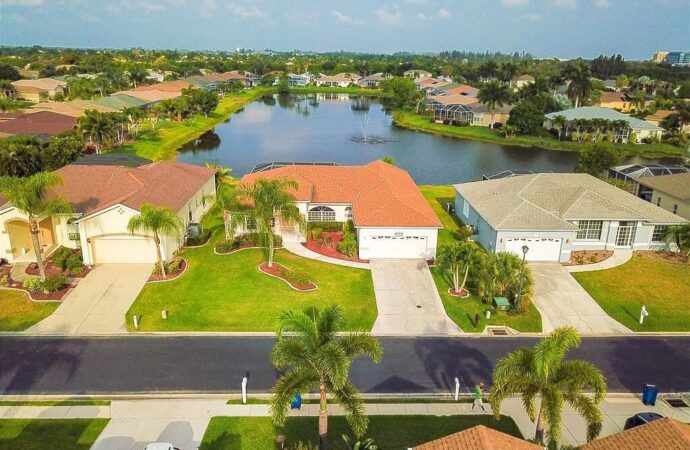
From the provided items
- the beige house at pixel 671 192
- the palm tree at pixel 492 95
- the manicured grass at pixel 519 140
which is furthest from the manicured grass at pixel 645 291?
the palm tree at pixel 492 95

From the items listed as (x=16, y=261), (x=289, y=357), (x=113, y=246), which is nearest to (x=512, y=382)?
(x=289, y=357)

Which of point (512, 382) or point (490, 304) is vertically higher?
point (512, 382)

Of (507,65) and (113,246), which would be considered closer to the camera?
(113,246)

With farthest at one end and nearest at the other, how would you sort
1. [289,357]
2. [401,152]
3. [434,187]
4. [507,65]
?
[507,65]
[401,152]
[434,187]
[289,357]

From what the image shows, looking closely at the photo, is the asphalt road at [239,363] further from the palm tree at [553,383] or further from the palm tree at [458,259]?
the palm tree at [553,383]

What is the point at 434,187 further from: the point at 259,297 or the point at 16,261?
the point at 16,261

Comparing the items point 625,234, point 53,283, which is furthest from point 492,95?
point 53,283
